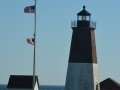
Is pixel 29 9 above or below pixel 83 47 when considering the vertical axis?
above

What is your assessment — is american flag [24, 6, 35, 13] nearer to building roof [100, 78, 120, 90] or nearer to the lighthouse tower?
the lighthouse tower

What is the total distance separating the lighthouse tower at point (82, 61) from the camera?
4266 centimetres

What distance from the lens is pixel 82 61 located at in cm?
4281

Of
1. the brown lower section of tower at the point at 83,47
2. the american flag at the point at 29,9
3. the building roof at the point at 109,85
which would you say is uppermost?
the american flag at the point at 29,9

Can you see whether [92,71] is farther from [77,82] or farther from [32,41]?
[32,41]

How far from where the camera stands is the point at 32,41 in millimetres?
38031

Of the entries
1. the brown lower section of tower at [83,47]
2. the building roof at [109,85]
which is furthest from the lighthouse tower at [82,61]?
the building roof at [109,85]

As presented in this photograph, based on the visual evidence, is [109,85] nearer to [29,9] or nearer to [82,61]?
[82,61]

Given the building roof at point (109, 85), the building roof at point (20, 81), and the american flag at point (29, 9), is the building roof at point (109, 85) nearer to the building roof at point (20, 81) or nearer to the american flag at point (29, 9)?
the building roof at point (20, 81)

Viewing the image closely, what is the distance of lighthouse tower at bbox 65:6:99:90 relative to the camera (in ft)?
140

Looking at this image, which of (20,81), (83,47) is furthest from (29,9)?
(20,81)

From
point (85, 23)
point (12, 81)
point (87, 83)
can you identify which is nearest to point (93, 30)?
point (85, 23)

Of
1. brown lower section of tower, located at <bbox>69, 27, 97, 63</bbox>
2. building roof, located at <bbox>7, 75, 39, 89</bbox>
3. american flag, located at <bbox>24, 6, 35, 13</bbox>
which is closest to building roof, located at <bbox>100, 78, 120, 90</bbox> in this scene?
building roof, located at <bbox>7, 75, 39, 89</bbox>

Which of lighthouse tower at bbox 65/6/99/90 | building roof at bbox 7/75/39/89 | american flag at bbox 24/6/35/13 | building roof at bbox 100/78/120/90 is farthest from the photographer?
building roof at bbox 7/75/39/89
